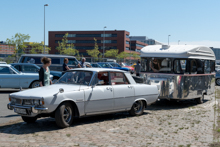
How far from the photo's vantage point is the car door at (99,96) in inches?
321

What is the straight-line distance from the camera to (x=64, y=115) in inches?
300

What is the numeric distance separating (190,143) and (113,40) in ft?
368

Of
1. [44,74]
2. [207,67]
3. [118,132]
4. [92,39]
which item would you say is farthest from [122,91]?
[92,39]

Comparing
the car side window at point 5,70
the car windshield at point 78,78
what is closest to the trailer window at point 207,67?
the car windshield at point 78,78

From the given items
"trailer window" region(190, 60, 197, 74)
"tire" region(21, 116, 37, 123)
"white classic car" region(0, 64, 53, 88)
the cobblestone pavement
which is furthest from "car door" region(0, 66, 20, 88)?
"trailer window" region(190, 60, 197, 74)

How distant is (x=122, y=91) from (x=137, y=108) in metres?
1.08

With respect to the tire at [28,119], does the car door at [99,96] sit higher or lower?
higher

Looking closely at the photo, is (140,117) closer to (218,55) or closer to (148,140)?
(148,140)

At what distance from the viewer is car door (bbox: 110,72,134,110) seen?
8.97 m

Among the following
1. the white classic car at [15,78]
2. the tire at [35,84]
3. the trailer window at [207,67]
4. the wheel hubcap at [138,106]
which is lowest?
the wheel hubcap at [138,106]

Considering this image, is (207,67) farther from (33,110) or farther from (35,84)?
(33,110)

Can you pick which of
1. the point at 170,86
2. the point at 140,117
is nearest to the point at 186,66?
the point at 170,86

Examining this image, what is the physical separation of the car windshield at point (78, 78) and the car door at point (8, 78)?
26.5ft

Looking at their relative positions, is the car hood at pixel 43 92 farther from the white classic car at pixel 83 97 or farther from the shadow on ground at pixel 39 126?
the shadow on ground at pixel 39 126
